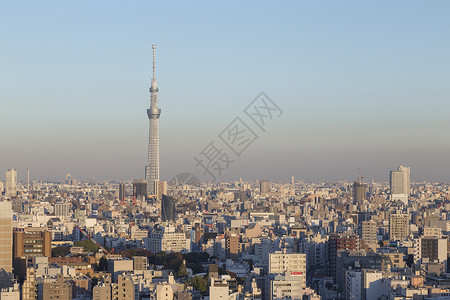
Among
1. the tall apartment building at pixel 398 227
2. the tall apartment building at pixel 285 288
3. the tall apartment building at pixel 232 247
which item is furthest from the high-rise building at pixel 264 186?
the tall apartment building at pixel 285 288

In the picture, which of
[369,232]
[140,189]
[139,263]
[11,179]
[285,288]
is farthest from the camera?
[11,179]

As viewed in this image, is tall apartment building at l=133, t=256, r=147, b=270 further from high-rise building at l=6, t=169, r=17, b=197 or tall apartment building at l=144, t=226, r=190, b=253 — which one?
high-rise building at l=6, t=169, r=17, b=197

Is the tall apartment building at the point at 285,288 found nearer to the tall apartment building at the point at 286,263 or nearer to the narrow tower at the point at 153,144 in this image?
the tall apartment building at the point at 286,263

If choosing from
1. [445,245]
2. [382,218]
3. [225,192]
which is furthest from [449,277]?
[225,192]

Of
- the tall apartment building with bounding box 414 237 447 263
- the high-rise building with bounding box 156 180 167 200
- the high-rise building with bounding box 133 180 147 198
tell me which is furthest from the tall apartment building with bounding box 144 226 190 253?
the high-rise building with bounding box 133 180 147 198

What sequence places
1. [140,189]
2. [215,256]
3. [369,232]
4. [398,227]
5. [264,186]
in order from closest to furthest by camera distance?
[215,256], [369,232], [398,227], [140,189], [264,186]

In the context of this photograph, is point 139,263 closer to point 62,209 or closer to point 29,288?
point 29,288

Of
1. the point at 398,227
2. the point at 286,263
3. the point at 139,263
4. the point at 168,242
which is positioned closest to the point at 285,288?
the point at 286,263
